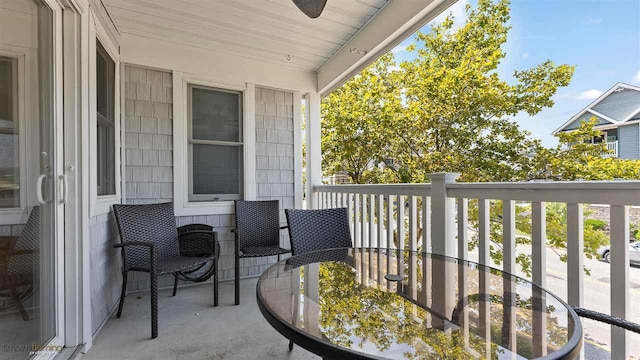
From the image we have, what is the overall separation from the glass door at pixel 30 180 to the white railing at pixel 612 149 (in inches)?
238

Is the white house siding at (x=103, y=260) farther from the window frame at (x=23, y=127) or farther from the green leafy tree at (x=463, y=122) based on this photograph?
the green leafy tree at (x=463, y=122)

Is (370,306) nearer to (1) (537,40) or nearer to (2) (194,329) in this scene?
(2) (194,329)

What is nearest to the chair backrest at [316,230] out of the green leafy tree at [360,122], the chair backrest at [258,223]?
the chair backrest at [258,223]

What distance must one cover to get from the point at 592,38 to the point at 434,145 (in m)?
2.80

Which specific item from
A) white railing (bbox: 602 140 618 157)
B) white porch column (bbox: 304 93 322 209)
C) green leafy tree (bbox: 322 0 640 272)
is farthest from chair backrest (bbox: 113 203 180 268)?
white railing (bbox: 602 140 618 157)

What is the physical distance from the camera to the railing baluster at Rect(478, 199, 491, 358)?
933mm

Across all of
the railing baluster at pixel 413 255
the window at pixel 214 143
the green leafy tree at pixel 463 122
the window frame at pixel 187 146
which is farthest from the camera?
the green leafy tree at pixel 463 122

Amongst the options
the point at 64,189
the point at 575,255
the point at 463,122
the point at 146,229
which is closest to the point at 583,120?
the point at 463,122

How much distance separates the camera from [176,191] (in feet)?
10.9

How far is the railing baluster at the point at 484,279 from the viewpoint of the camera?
36.7 inches

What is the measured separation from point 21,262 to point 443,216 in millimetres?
2433

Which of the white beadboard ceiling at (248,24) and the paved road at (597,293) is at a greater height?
the white beadboard ceiling at (248,24)

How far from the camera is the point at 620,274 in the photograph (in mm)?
1284

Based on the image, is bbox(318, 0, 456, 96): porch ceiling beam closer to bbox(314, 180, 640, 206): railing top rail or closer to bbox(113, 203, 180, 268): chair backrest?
bbox(314, 180, 640, 206): railing top rail
